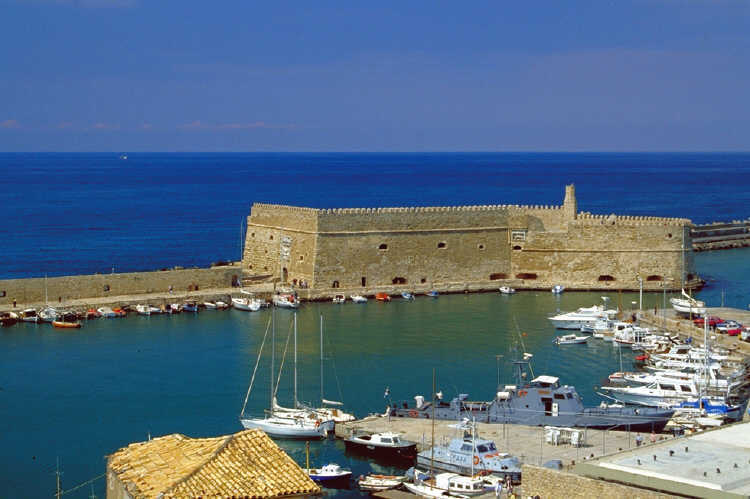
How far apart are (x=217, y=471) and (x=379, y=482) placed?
28.5 ft

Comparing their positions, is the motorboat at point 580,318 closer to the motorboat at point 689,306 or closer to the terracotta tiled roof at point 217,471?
the motorboat at point 689,306

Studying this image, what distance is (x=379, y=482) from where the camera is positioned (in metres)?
22.5

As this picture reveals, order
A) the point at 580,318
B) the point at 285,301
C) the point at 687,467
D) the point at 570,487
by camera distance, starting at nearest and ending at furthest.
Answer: the point at 687,467, the point at 570,487, the point at 580,318, the point at 285,301

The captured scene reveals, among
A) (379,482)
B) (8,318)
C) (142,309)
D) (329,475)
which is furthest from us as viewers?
(142,309)

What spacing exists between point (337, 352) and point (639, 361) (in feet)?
28.9

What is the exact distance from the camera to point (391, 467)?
24094 millimetres

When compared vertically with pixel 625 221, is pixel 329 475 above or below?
below

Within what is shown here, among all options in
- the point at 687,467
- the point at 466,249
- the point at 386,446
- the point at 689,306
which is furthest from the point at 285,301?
the point at 687,467

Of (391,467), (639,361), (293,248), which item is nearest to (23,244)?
(293,248)

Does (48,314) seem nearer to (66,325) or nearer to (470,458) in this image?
(66,325)

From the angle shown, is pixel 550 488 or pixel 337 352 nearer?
pixel 550 488

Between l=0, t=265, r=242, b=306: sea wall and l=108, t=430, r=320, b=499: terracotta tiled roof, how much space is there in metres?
27.2

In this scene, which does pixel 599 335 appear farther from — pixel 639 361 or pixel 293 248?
pixel 293 248

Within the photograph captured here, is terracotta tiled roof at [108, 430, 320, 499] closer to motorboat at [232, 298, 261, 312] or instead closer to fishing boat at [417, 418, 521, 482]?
fishing boat at [417, 418, 521, 482]
